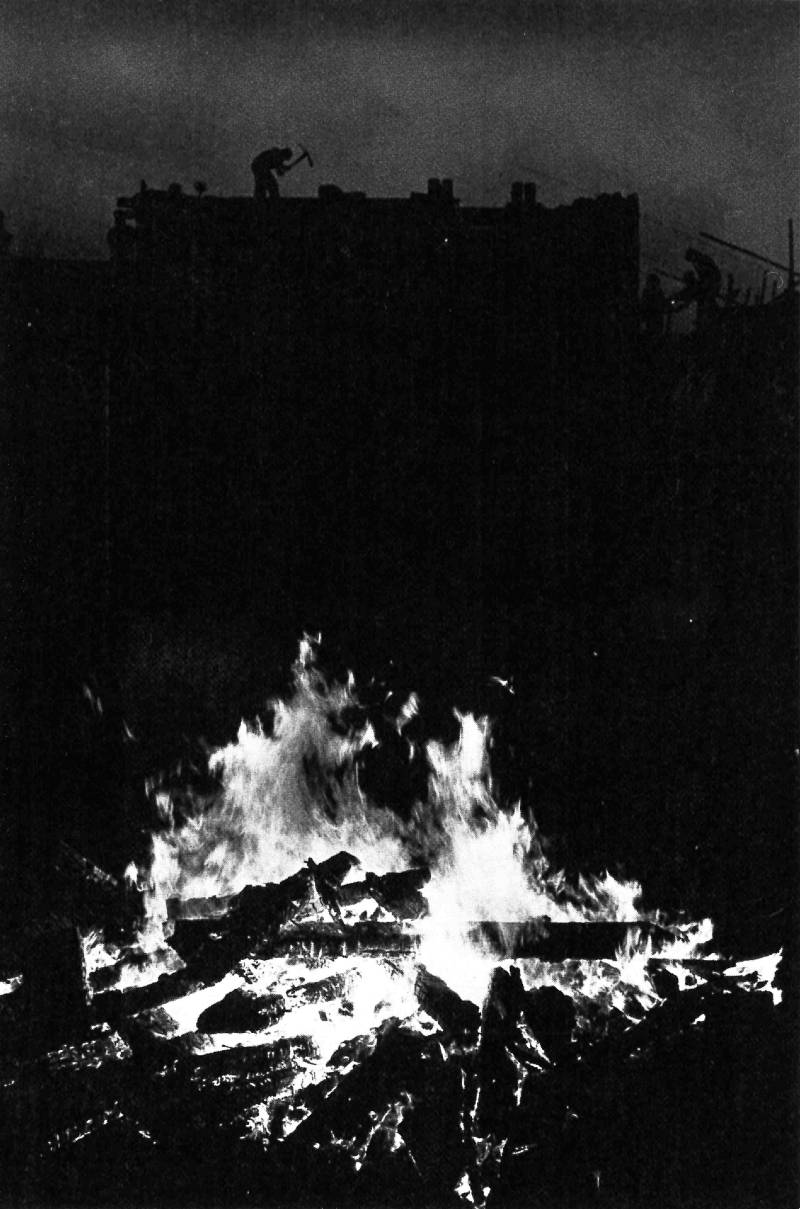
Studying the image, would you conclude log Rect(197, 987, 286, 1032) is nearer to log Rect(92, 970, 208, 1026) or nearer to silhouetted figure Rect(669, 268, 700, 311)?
log Rect(92, 970, 208, 1026)

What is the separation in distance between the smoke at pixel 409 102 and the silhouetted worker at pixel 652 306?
263mm

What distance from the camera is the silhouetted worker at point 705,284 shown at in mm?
3484

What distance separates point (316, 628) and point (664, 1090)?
76.3 inches

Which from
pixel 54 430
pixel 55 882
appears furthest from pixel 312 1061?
pixel 54 430

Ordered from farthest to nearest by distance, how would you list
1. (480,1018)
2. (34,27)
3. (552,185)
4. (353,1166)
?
(552,185), (34,27), (480,1018), (353,1166)

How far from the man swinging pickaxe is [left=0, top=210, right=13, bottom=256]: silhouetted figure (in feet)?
2.80

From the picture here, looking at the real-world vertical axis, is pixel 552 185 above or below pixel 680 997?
above

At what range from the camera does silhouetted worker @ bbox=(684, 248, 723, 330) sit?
3484 mm

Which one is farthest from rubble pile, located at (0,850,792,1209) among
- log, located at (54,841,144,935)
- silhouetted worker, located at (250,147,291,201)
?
silhouetted worker, located at (250,147,291,201)

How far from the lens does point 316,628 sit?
3748mm

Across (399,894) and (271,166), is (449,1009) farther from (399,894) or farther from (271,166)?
(271,166)

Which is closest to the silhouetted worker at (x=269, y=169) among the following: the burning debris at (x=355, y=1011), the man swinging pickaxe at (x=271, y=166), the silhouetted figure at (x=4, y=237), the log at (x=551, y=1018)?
the man swinging pickaxe at (x=271, y=166)

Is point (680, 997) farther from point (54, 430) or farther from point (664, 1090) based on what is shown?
point (54, 430)

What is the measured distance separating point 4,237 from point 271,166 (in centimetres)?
94
